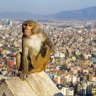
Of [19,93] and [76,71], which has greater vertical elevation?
[19,93]

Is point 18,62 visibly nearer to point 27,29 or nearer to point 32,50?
point 32,50

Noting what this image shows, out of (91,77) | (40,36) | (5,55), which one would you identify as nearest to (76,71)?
(91,77)

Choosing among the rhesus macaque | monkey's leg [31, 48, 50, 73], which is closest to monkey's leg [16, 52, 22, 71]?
the rhesus macaque

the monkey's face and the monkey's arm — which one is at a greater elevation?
the monkey's face

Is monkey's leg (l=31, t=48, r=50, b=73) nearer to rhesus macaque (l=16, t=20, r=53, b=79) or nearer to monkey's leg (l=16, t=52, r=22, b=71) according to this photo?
rhesus macaque (l=16, t=20, r=53, b=79)

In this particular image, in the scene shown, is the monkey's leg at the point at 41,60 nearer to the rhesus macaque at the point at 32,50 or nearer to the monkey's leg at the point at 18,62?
the rhesus macaque at the point at 32,50

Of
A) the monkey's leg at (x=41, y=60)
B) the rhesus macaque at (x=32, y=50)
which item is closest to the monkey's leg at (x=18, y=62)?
the rhesus macaque at (x=32, y=50)

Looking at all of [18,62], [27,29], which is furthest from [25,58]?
[27,29]

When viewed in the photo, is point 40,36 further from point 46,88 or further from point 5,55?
point 5,55

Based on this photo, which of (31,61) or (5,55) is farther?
(5,55)
